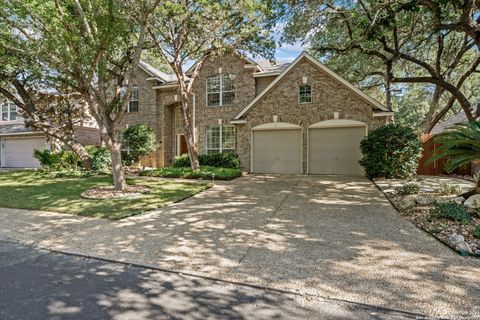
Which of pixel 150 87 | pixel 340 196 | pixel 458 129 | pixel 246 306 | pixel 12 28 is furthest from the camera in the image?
pixel 150 87

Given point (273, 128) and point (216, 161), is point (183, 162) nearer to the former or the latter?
point (216, 161)

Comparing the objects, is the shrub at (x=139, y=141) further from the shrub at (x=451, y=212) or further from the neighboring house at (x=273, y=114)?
the shrub at (x=451, y=212)

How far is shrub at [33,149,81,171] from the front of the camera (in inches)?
655

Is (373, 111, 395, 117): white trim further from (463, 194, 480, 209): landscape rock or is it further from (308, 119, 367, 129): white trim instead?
(463, 194, 480, 209): landscape rock

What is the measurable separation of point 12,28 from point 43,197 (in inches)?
232

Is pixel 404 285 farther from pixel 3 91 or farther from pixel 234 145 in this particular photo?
pixel 3 91

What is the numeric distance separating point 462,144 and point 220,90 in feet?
44.6

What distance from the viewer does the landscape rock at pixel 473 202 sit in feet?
20.7

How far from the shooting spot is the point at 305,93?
14.7 metres

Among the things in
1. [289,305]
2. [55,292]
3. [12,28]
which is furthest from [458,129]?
[12,28]

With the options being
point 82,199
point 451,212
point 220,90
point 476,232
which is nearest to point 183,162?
point 220,90

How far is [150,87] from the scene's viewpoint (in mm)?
19625

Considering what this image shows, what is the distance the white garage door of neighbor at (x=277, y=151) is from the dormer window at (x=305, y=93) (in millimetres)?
1657

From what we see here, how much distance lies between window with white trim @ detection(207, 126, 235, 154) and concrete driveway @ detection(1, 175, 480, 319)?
944 centimetres
